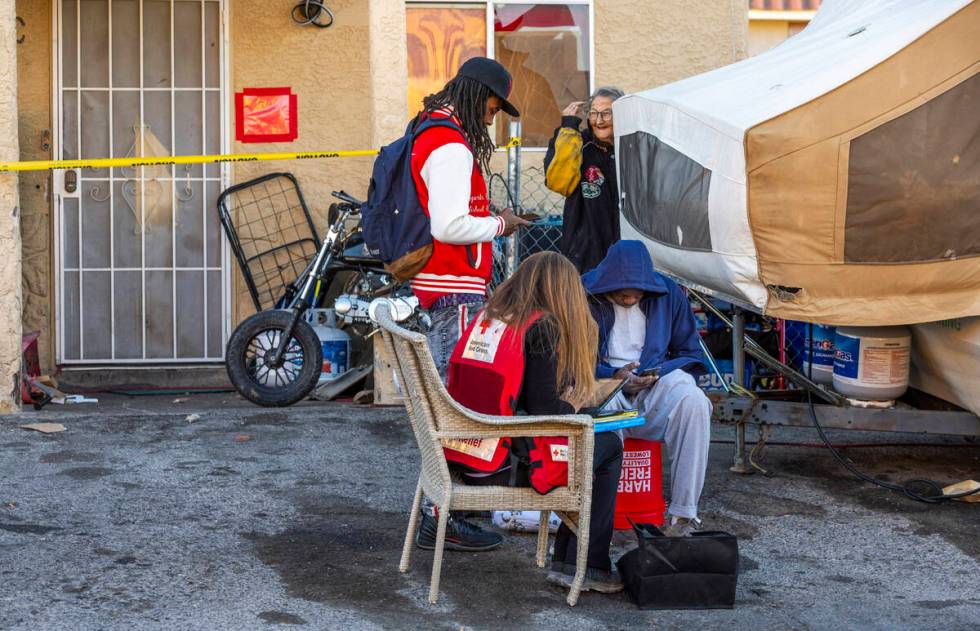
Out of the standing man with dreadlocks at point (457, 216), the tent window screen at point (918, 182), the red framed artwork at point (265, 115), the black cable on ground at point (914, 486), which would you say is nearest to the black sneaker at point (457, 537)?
the standing man with dreadlocks at point (457, 216)

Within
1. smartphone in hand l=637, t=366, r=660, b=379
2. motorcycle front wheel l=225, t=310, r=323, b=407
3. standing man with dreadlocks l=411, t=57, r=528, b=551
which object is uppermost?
standing man with dreadlocks l=411, t=57, r=528, b=551

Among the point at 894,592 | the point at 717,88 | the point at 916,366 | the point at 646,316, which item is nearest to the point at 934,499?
the point at 916,366

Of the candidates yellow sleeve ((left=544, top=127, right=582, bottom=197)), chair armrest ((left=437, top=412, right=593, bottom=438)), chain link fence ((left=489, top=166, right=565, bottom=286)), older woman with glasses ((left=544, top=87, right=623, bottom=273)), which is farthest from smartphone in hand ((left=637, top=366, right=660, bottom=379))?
chain link fence ((left=489, top=166, right=565, bottom=286))

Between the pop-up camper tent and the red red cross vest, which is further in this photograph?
the pop-up camper tent

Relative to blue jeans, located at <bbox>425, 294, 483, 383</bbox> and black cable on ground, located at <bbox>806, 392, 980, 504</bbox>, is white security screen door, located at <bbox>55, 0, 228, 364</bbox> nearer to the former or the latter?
blue jeans, located at <bbox>425, 294, 483, 383</bbox>

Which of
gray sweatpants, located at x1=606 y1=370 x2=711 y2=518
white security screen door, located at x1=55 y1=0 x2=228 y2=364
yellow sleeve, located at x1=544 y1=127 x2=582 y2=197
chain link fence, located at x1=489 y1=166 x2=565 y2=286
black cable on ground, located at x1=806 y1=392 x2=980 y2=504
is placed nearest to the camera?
gray sweatpants, located at x1=606 y1=370 x2=711 y2=518

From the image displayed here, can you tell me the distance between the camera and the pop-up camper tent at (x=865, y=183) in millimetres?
5215

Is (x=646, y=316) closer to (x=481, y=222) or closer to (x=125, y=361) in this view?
(x=481, y=222)

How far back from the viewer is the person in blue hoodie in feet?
16.9

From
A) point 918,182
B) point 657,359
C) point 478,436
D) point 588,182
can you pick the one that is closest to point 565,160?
point 588,182

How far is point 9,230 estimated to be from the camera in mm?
7340

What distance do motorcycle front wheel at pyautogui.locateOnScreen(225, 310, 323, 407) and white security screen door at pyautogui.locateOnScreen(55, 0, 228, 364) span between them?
4.41 ft

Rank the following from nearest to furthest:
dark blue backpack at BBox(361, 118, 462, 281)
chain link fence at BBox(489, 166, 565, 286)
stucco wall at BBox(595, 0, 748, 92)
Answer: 1. dark blue backpack at BBox(361, 118, 462, 281)
2. chain link fence at BBox(489, 166, 565, 286)
3. stucco wall at BBox(595, 0, 748, 92)

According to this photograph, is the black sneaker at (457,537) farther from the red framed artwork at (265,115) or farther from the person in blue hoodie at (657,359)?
the red framed artwork at (265,115)
